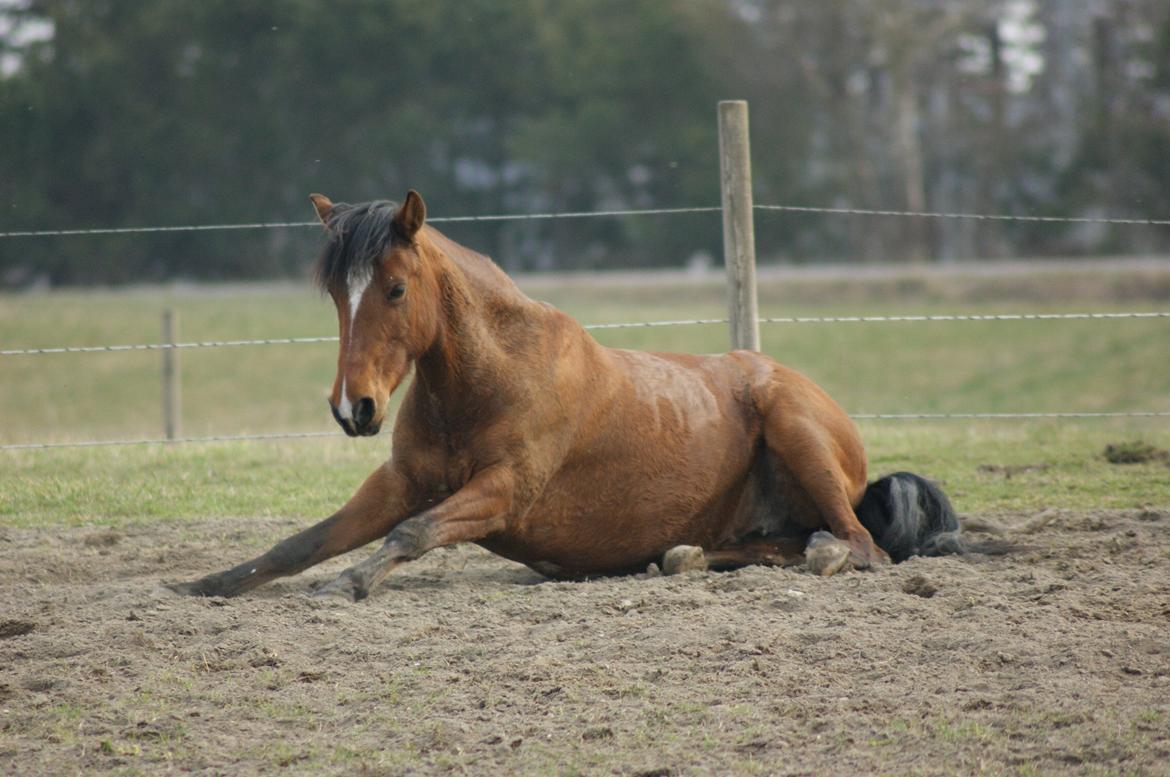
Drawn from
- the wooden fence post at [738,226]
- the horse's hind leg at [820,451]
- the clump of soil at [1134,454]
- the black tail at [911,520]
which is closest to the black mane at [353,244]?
the horse's hind leg at [820,451]

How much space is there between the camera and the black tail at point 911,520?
20.4 ft

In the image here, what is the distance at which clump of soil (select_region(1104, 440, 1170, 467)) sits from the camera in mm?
8938

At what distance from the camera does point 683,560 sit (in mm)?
5914

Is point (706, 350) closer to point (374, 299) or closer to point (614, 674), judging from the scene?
point (374, 299)

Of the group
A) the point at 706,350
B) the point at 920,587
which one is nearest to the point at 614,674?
the point at 920,587

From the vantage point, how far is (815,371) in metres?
23.0

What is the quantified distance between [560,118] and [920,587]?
35.3m

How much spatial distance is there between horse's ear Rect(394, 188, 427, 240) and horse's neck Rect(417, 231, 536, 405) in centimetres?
25

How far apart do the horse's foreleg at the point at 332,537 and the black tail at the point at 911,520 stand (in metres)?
2.13

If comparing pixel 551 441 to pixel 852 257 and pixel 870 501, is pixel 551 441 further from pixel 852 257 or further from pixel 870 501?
pixel 852 257

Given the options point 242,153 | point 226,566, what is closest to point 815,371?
point 226,566

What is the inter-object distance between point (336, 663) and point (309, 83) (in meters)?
37.2

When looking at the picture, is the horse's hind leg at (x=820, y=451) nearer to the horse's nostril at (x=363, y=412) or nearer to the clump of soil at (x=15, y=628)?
the horse's nostril at (x=363, y=412)

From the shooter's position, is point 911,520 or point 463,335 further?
point 911,520
